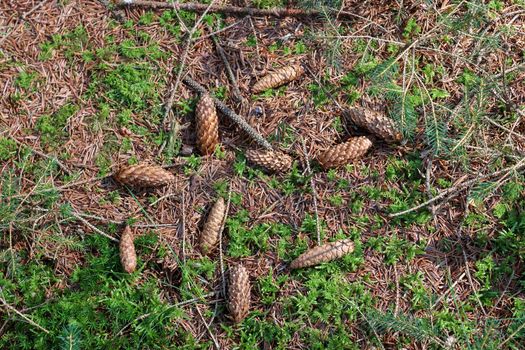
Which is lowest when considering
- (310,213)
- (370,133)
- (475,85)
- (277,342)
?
(277,342)

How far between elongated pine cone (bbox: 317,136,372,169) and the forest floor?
6 cm

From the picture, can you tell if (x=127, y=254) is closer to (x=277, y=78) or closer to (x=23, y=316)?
(x=23, y=316)

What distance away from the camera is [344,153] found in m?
3.21

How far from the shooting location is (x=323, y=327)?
3.09m

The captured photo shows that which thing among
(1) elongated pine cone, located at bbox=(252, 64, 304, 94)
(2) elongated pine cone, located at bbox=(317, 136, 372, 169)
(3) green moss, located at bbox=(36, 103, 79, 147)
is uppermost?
(1) elongated pine cone, located at bbox=(252, 64, 304, 94)

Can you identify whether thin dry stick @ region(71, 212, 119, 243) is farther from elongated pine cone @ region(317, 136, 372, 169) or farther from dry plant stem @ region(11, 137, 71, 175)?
elongated pine cone @ region(317, 136, 372, 169)

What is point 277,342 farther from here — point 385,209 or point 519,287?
point 519,287

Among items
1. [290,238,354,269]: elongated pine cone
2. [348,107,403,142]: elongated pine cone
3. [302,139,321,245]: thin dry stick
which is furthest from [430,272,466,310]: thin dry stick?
[348,107,403,142]: elongated pine cone

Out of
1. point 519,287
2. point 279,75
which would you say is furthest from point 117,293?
point 519,287

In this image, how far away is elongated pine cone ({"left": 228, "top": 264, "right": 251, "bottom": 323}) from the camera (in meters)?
3.03

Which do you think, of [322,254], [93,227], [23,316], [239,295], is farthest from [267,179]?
[23,316]

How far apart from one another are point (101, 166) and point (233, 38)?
1062mm

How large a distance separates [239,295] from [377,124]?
1.21 metres

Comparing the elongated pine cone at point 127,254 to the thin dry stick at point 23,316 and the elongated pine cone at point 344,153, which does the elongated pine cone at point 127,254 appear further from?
the elongated pine cone at point 344,153
